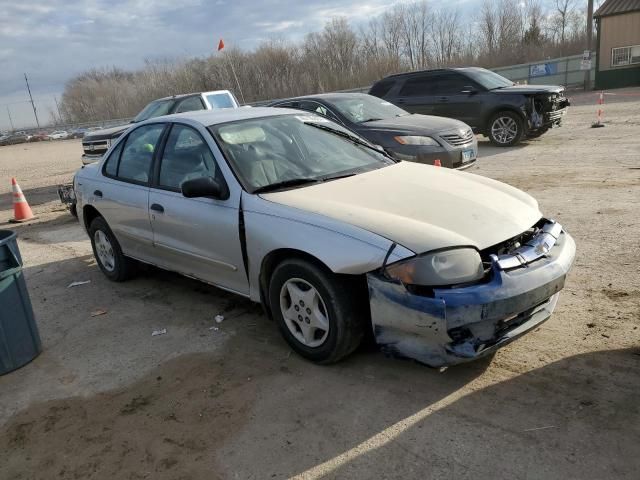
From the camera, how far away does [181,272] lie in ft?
14.8

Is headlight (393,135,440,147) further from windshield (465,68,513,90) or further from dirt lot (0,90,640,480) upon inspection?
windshield (465,68,513,90)

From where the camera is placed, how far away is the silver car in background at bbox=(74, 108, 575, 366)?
288 centimetres

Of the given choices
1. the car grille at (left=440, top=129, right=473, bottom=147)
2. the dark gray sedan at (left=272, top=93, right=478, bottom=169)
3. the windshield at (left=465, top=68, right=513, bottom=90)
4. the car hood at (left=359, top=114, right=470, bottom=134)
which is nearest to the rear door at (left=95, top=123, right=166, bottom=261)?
the dark gray sedan at (left=272, top=93, right=478, bottom=169)

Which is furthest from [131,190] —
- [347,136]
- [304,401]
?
[304,401]

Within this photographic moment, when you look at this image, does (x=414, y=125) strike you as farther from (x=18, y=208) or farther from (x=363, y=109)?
(x=18, y=208)

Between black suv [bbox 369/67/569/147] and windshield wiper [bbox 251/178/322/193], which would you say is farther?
black suv [bbox 369/67/569/147]

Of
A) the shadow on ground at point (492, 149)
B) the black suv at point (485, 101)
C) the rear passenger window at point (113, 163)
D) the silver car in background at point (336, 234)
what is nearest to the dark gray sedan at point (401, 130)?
the shadow on ground at point (492, 149)

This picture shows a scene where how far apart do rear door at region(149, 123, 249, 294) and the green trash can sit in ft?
3.67

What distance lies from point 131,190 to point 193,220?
1.11m

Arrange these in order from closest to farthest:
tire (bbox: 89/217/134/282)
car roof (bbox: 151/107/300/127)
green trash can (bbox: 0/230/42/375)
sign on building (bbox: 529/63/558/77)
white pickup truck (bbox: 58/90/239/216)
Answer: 1. green trash can (bbox: 0/230/42/375)
2. car roof (bbox: 151/107/300/127)
3. tire (bbox: 89/217/134/282)
4. white pickup truck (bbox: 58/90/239/216)
5. sign on building (bbox: 529/63/558/77)

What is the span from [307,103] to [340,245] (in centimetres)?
697

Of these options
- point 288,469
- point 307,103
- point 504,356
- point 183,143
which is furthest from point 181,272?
point 307,103

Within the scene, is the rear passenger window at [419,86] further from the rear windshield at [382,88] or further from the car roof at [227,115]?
the car roof at [227,115]

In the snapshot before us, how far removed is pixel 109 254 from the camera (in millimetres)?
5520
